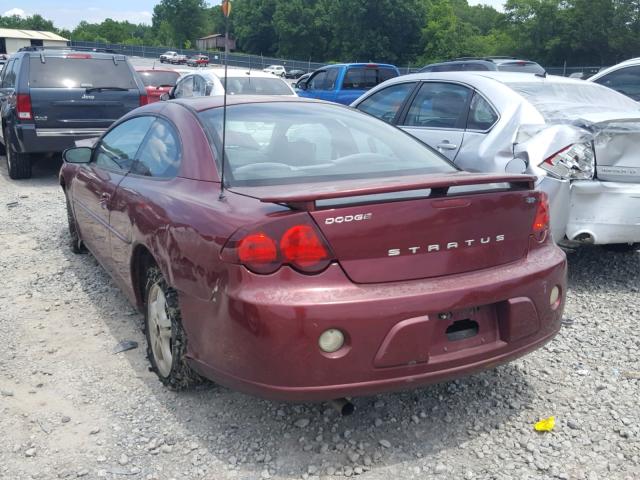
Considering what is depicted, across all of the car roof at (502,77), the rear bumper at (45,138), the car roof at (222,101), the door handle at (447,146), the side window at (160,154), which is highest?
the car roof at (502,77)

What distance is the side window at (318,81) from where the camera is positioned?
49.2 feet

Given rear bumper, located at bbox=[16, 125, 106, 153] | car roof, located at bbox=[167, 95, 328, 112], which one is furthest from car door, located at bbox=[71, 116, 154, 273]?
rear bumper, located at bbox=[16, 125, 106, 153]

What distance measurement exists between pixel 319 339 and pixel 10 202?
6622 millimetres

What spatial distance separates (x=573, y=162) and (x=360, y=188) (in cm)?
268

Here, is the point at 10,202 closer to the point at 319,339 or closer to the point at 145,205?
the point at 145,205

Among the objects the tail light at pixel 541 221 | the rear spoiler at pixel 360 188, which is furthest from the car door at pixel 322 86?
the rear spoiler at pixel 360 188

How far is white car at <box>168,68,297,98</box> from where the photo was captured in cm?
1159

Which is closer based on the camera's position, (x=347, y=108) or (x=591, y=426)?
(x=591, y=426)

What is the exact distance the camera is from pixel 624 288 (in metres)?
4.85

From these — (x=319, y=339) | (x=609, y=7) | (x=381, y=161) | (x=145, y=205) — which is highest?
(x=609, y=7)

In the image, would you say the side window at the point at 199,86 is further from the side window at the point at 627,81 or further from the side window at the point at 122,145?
the side window at the point at 122,145

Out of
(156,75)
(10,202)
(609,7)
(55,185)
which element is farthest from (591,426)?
(609,7)

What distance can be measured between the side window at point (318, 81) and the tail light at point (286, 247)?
13.0m

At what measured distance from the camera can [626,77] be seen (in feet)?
27.0
